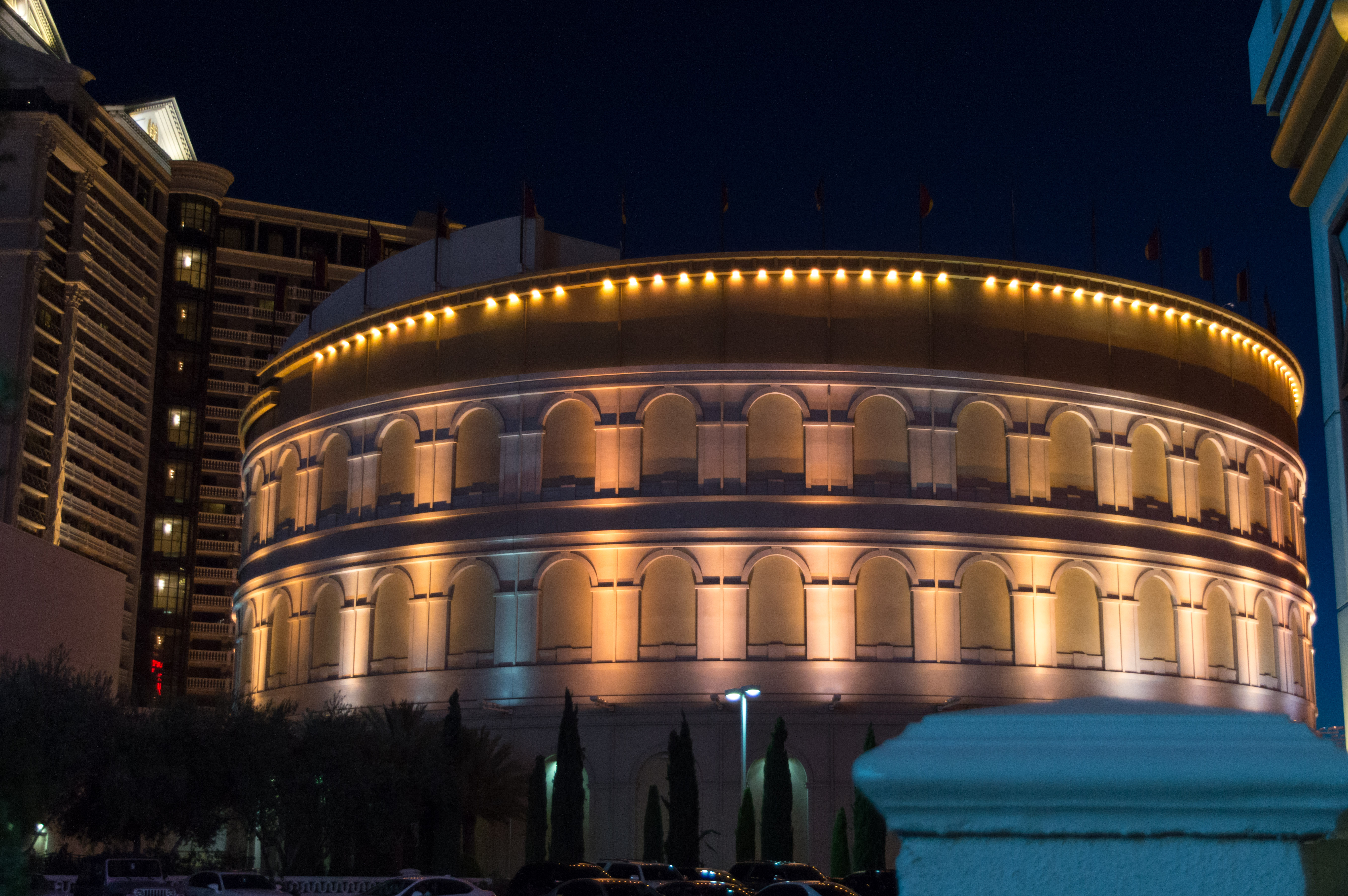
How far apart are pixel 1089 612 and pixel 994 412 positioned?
729 cm

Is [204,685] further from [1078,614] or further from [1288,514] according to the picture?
[1288,514]

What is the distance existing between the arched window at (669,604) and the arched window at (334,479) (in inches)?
519

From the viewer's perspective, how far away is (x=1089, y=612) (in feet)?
172

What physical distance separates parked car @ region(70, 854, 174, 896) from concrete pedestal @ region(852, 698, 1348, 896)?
3309 cm

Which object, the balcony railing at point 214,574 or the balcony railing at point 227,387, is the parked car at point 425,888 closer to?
the balcony railing at point 214,574

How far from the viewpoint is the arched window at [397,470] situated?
5550 cm

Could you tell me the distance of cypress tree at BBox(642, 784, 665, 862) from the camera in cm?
4556

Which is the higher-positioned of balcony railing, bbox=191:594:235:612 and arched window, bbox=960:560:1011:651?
balcony railing, bbox=191:594:235:612

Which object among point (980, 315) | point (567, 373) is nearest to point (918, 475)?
point (980, 315)

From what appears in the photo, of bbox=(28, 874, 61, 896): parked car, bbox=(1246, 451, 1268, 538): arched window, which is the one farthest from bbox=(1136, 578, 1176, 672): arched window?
bbox=(28, 874, 61, 896): parked car

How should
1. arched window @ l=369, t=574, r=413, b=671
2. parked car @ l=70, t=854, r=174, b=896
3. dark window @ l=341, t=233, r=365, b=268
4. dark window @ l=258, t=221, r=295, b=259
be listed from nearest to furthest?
parked car @ l=70, t=854, r=174, b=896 → arched window @ l=369, t=574, r=413, b=671 → dark window @ l=258, t=221, r=295, b=259 → dark window @ l=341, t=233, r=365, b=268

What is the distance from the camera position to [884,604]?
50.2m

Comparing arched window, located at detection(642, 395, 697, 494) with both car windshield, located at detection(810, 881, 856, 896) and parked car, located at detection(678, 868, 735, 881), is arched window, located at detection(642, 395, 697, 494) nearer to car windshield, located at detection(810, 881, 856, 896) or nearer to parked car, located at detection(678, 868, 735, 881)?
parked car, located at detection(678, 868, 735, 881)

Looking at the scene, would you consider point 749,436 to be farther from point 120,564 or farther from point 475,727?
point 120,564
